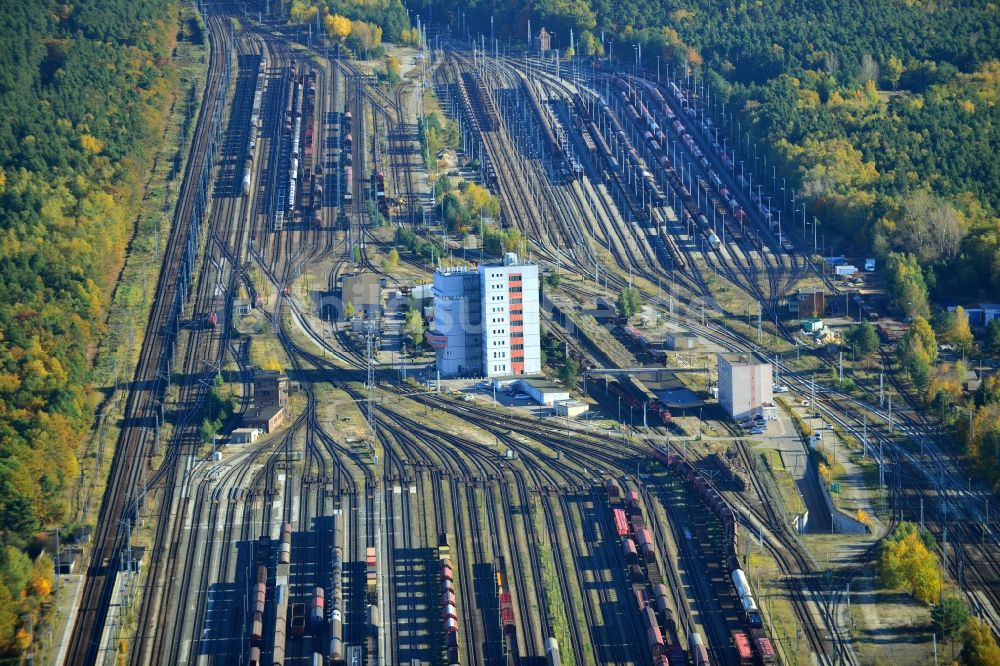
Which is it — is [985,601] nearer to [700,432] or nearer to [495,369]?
[700,432]

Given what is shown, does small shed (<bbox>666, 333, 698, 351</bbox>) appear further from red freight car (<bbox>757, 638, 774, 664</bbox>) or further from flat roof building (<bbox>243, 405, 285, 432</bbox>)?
red freight car (<bbox>757, 638, 774, 664</bbox>)

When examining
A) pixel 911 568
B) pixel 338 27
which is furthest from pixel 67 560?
pixel 338 27

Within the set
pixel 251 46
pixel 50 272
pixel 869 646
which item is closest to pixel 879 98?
pixel 251 46

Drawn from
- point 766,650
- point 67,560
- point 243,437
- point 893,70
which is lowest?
point 766,650

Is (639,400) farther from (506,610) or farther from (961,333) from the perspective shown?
(506,610)

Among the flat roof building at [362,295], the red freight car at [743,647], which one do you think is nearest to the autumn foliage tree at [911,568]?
the red freight car at [743,647]

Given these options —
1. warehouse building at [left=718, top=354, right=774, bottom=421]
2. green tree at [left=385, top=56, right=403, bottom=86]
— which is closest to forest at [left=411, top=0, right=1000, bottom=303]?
green tree at [left=385, top=56, right=403, bottom=86]
